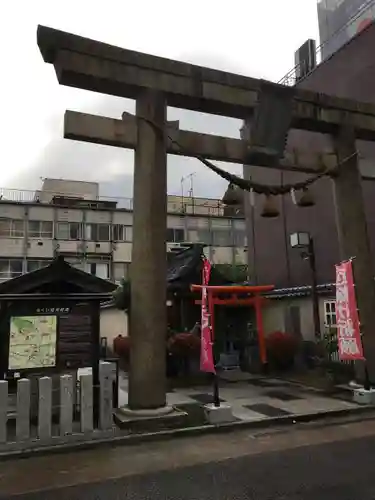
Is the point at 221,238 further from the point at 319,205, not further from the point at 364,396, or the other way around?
the point at 364,396

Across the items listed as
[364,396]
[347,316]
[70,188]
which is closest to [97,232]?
[70,188]

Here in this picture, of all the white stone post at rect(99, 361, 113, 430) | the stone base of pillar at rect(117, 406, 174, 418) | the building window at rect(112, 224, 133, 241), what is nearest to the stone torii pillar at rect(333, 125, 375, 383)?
the stone base of pillar at rect(117, 406, 174, 418)

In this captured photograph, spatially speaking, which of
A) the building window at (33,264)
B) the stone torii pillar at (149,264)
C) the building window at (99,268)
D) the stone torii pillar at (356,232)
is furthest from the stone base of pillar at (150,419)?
the building window at (33,264)

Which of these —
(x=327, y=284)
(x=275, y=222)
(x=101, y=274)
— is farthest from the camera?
(x=101, y=274)

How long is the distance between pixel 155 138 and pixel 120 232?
102ft

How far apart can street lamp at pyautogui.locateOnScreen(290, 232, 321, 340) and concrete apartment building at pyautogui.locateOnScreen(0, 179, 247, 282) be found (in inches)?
721

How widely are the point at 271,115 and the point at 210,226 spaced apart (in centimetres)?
3295

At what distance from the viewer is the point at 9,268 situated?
38.2 metres

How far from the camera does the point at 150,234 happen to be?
9906mm

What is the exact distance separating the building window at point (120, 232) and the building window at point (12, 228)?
312 inches

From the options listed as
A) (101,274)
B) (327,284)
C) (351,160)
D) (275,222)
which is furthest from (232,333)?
(101,274)

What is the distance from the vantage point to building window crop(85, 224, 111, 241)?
40.1 metres

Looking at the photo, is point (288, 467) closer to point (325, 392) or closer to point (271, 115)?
point (325, 392)

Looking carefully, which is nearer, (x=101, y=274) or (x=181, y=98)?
(x=181, y=98)
